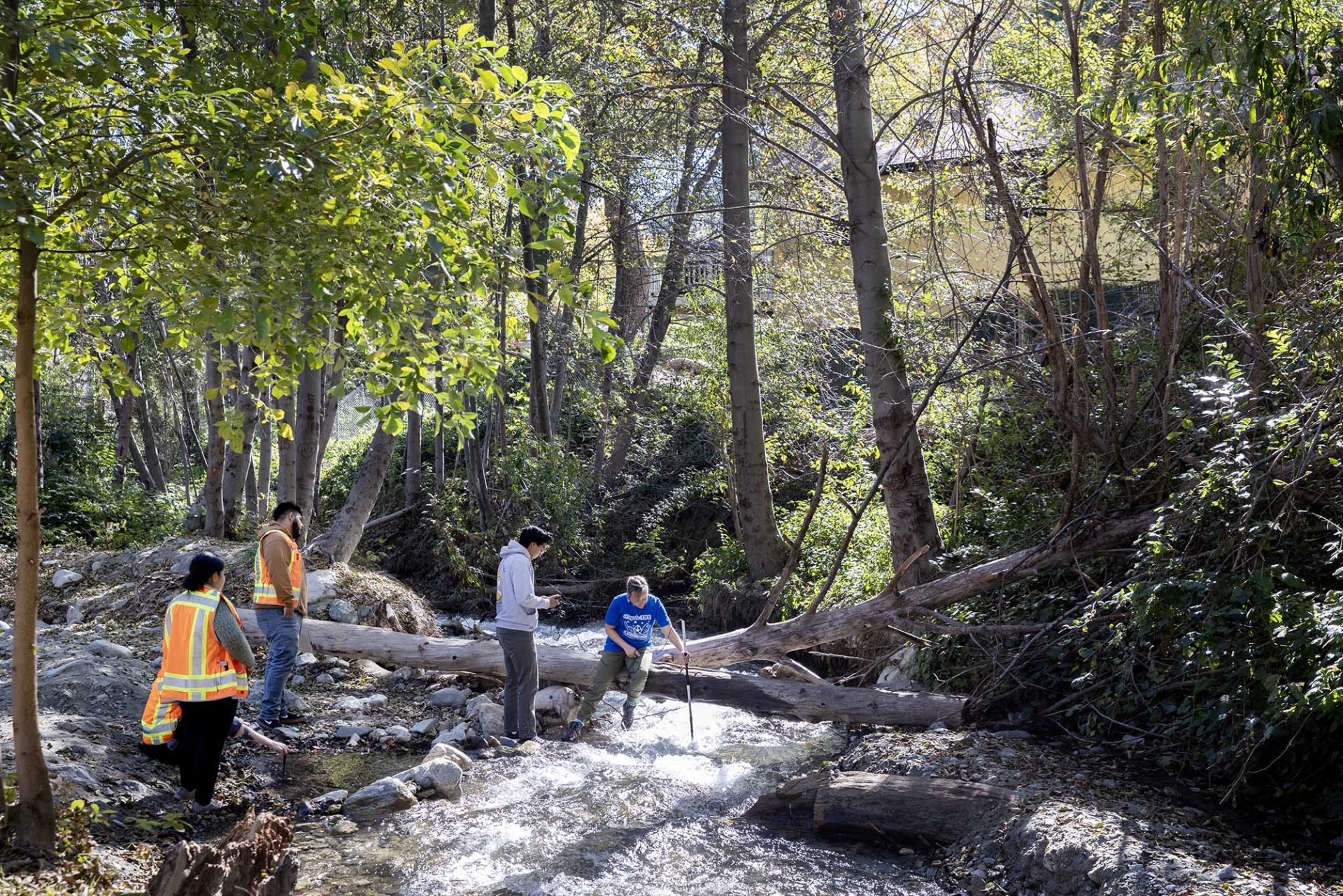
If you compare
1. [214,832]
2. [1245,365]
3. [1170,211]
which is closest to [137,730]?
[214,832]

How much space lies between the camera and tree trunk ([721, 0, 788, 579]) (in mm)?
14453

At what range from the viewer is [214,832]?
246 inches

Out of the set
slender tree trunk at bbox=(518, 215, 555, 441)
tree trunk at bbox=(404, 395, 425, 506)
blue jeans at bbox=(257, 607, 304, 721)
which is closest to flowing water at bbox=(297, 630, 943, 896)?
blue jeans at bbox=(257, 607, 304, 721)

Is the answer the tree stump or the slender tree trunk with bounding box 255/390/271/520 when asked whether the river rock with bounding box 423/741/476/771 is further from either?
the slender tree trunk with bounding box 255/390/271/520

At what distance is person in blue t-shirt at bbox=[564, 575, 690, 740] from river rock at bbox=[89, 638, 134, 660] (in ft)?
12.7

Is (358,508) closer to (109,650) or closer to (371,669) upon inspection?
(371,669)

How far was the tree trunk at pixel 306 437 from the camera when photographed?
13.2 meters

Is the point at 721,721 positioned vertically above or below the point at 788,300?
below

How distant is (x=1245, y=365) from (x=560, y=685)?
21.6ft

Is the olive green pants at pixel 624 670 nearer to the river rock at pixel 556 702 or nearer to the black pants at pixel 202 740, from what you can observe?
the river rock at pixel 556 702

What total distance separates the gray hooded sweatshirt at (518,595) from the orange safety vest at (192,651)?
2.63 metres

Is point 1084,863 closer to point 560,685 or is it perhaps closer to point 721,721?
point 721,721

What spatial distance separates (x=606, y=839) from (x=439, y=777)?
1444 mm

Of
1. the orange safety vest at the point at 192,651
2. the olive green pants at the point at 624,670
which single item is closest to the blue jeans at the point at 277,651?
the orange safety vest at the point at 192,651
